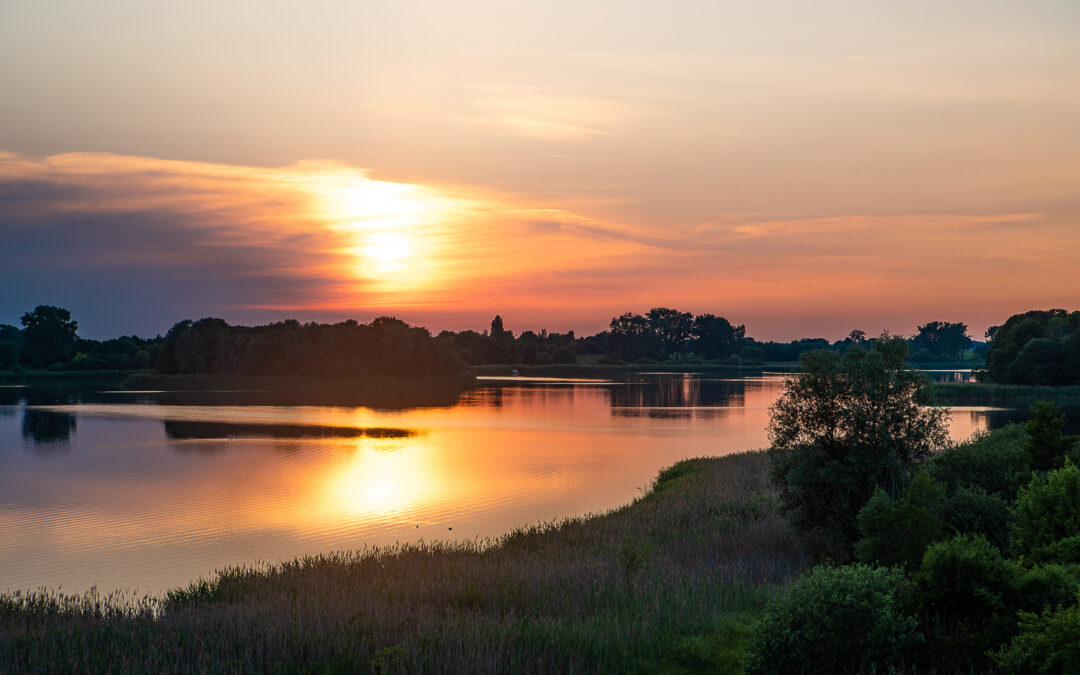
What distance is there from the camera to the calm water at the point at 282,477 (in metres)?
28.1

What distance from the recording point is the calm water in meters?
28.1

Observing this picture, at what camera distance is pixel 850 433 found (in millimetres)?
22047

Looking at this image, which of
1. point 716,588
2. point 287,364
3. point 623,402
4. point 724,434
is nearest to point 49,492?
point 716,588

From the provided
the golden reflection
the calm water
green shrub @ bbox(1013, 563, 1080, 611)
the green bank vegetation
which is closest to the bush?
the green bank vegetation

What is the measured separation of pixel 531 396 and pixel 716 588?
368 ft

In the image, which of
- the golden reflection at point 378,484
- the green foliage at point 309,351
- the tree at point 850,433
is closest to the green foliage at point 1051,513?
the tree at point 850,433

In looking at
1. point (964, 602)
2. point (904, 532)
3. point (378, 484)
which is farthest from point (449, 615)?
point (378, 484)

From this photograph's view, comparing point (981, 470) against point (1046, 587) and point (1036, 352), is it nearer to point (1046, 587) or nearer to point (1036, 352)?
point (1046, 587)

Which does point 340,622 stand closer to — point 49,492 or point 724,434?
point 49,492

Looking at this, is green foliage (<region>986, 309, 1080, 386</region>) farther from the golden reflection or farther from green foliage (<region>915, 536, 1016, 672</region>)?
green foliage (<region>915, 536, 1016, 672</region>)

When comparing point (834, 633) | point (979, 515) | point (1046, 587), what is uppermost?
point (1046, 587)

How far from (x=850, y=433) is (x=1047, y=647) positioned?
43.2ft

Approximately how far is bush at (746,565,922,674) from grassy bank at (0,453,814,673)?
71.7 inches

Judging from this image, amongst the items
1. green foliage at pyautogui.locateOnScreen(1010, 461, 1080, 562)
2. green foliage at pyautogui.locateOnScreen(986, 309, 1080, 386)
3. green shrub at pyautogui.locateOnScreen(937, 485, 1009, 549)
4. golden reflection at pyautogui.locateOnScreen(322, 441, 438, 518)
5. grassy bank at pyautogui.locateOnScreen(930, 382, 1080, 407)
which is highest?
green foliage at pyautogui.locateOnScreen(986, 309, 1080, 386)
